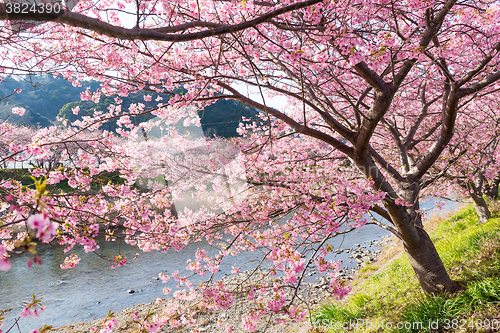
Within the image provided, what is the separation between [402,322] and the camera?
13.5 ft

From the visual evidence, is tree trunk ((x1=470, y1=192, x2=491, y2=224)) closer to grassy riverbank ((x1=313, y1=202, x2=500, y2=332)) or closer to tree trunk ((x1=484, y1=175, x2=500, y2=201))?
grassy riverbank ((x1=313, y1=202, x2=500, y2=332))

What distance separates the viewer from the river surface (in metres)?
9.05

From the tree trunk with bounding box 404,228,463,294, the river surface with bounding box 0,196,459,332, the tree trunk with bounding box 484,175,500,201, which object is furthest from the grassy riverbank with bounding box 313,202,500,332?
the tree trunk with bounding box 484,175,500,201

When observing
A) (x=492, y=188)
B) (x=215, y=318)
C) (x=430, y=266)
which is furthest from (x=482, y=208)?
(x=215, y=318)

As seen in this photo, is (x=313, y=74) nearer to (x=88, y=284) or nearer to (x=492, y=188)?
(x=492, y=188)

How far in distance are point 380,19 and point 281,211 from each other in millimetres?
3598

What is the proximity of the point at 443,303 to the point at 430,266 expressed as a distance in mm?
540

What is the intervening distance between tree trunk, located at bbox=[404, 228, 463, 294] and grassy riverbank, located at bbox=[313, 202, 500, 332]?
0.15 meters

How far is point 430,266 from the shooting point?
410cm

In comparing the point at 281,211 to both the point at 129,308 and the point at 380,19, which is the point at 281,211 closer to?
the point at 380,19

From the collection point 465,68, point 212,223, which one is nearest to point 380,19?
point 465,68

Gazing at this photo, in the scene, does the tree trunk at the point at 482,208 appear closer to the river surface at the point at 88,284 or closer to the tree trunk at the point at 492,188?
the tree trunk at the point at 492,188

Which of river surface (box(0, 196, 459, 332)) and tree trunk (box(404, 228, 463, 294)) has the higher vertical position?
tree trunk (box(404, 228, 463, 294))

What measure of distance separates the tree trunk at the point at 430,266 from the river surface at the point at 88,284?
15.6 feet
